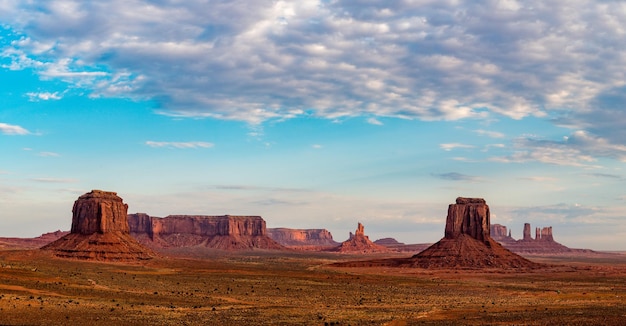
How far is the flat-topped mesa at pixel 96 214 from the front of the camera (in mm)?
139500

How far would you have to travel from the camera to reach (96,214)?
139625 millimetres

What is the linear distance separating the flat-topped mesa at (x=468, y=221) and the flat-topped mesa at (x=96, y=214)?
257 ft

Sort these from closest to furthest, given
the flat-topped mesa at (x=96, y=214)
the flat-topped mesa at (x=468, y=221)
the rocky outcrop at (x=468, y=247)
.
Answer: the flat-topped mesa at (x=96, y=214)
the rocky outcrop at (x=468, y=247)
the flat-topped mesa at (x=468, y=221)

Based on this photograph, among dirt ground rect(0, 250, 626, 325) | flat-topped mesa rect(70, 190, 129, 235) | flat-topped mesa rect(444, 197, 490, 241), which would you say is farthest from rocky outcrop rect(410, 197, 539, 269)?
flat-topped mesa rect(70, 190, 129, 235)

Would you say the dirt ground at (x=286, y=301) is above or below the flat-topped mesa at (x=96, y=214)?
below

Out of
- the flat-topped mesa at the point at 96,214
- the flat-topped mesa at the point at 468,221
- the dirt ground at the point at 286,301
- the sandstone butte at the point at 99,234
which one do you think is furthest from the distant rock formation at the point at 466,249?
the flat-topped mesa at the point at 96,214

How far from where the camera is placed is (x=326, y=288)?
8319cm

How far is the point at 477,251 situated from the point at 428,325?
106153mm

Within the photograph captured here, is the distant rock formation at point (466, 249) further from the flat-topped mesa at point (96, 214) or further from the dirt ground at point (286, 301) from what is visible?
the flat-topped mesa at point (96, 214)

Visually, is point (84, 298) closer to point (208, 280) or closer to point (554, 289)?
point (208, 280)

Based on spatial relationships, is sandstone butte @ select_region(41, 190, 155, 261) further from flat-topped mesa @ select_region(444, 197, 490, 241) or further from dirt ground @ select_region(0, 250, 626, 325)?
flat-topped mesa @ select_region(444, 197, 490, 241)

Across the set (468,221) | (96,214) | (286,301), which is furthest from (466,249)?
(286,301)

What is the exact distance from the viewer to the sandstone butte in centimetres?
13050

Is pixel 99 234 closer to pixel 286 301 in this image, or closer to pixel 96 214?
pixel 96 214
